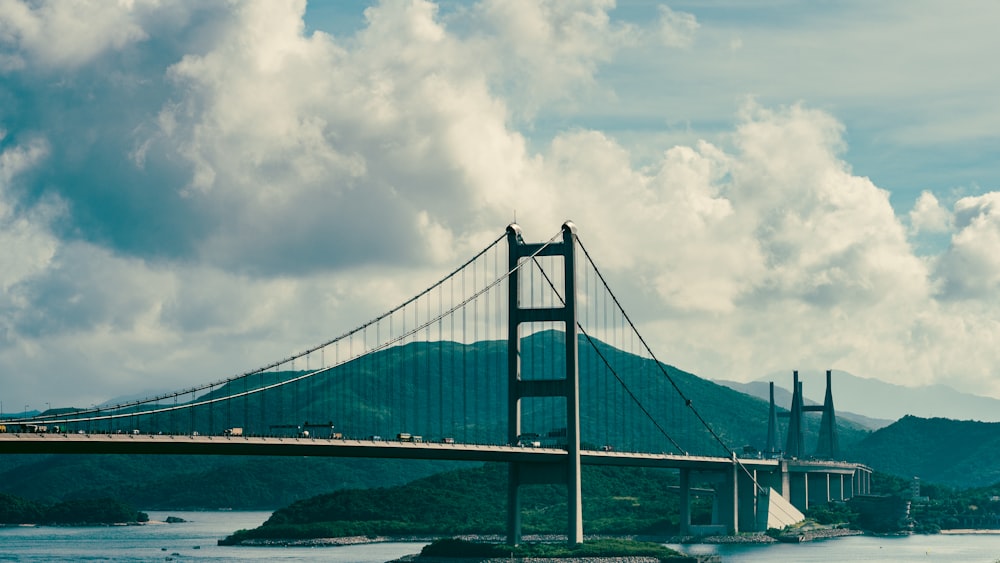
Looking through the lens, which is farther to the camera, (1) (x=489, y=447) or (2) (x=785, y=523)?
(2) (x=785, y=523)

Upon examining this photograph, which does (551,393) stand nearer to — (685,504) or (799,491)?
(685,504)

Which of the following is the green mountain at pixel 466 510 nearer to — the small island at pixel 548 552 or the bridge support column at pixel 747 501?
the bridge support column at pixel 747 501

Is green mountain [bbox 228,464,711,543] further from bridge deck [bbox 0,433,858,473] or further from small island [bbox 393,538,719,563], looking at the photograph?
bridge deck [bbox 0,433,858,473]

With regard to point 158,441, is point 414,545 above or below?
below

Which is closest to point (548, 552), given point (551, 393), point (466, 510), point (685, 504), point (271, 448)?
point (551, 393)

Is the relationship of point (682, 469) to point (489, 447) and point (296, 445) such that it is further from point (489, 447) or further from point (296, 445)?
point (296, 445)

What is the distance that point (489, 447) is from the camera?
10269 centimetres

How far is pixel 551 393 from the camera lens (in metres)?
109

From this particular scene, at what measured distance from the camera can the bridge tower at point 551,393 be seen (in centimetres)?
10756

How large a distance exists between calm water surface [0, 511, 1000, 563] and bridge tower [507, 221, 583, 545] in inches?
783

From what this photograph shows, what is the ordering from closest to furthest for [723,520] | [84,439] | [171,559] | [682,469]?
[84,439], [171,559], [682,469], [723,520]

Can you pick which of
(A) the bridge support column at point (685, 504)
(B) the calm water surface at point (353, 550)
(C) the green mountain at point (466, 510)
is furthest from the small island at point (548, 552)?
(C) the green mountain at point (466, 510)

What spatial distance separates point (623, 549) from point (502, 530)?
5315cm

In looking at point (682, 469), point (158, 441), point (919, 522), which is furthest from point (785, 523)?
point (158, 441)
